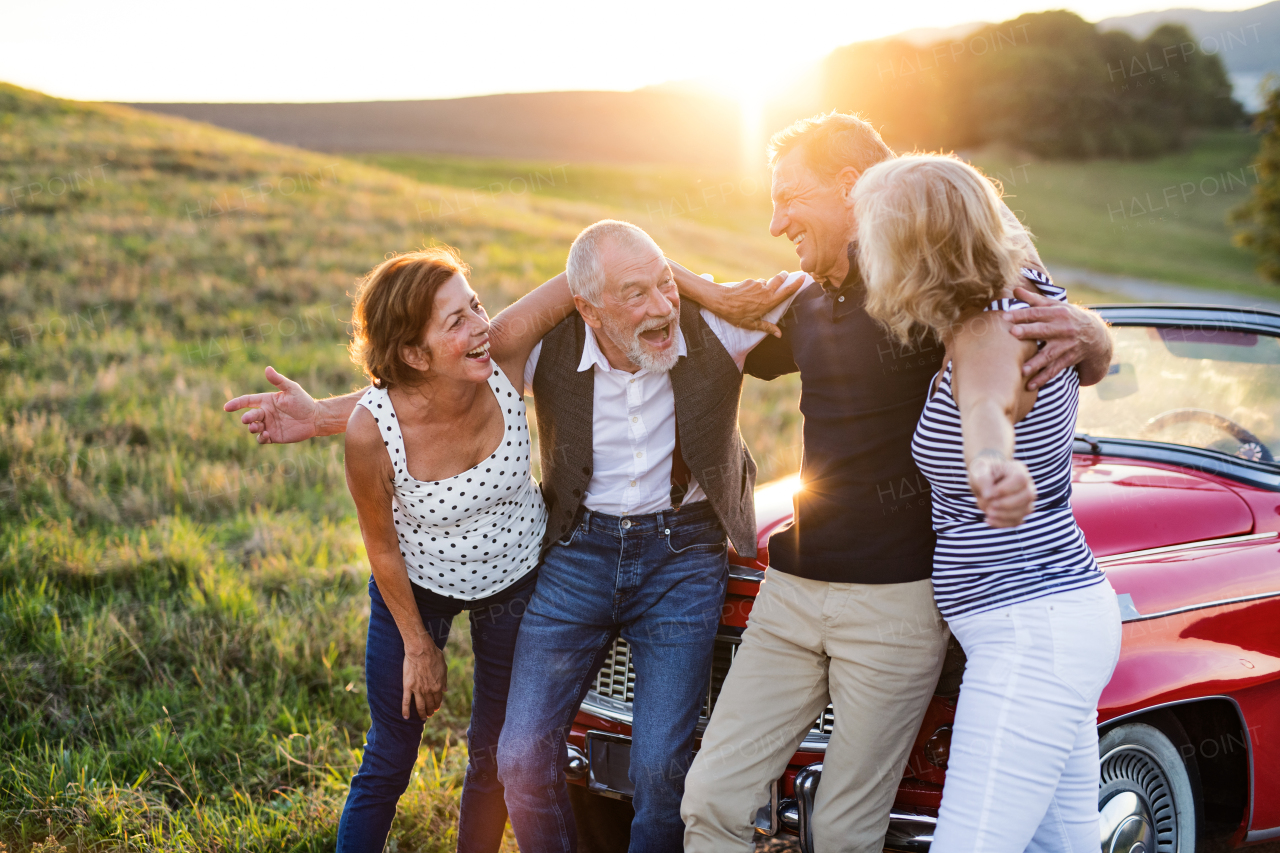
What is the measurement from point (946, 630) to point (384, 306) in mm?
1759

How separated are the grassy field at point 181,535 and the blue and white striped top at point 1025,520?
226 cm

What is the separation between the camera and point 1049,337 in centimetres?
197

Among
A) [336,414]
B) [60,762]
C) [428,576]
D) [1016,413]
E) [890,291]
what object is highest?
[890,291]

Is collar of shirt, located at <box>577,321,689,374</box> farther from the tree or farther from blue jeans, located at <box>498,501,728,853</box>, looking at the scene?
the tree

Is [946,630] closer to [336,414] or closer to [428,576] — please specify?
[428,576]

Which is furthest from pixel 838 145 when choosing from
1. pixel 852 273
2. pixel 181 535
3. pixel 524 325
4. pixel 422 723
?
pixel 181 535

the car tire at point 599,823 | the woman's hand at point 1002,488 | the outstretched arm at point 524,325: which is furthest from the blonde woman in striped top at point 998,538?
the car tire at point 599,823

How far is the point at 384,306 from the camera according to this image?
2701 millimetres

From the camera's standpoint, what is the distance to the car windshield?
3555mm

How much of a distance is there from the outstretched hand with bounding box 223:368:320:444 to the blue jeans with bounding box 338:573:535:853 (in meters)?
0.55

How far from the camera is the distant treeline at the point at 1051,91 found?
201ft

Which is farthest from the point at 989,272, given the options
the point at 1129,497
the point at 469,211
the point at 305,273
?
the point at 469,211

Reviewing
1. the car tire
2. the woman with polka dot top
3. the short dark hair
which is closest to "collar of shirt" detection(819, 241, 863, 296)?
the short dark hair

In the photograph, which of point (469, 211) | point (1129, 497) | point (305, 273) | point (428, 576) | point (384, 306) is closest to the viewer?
point (384, 306)
